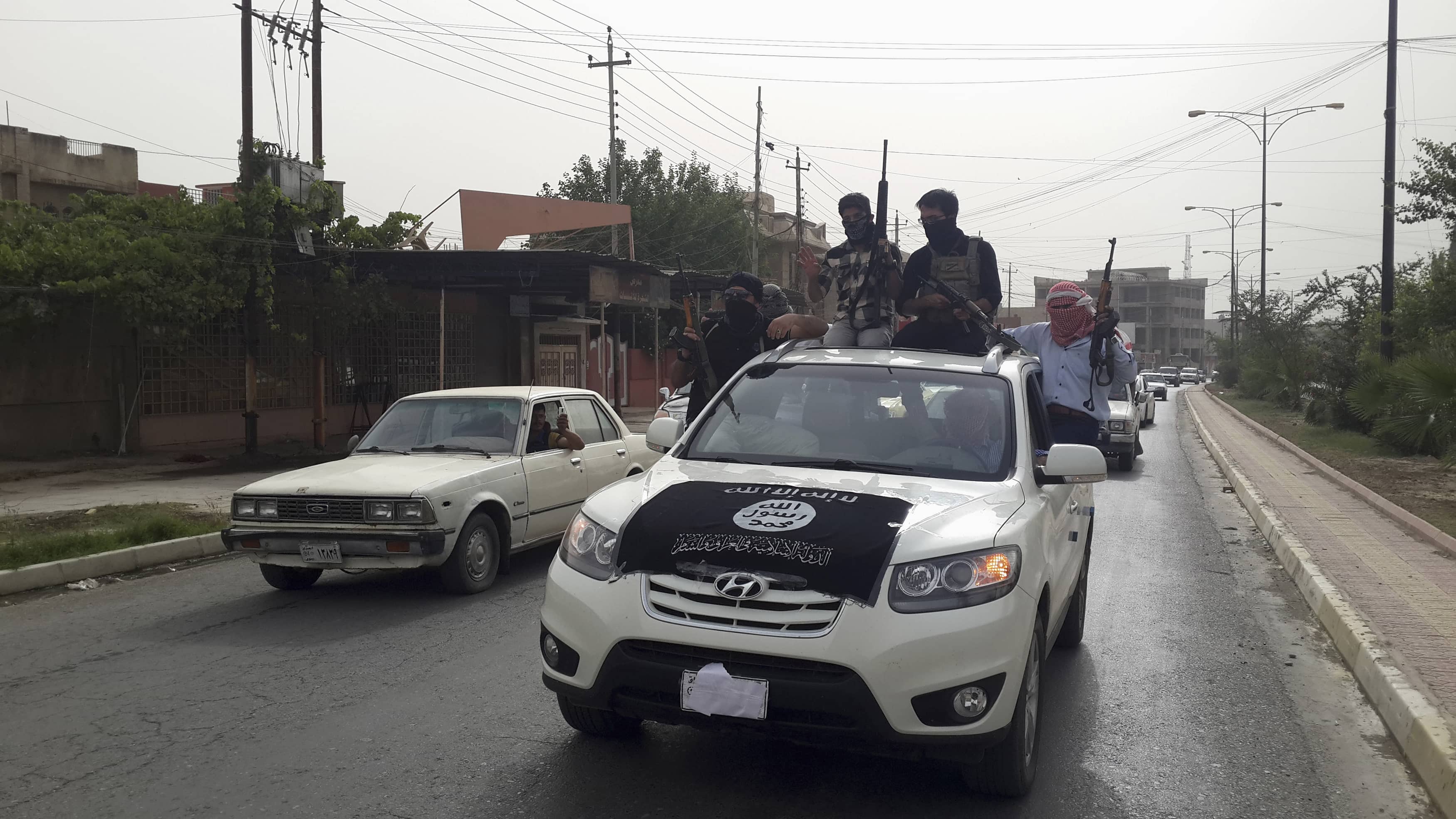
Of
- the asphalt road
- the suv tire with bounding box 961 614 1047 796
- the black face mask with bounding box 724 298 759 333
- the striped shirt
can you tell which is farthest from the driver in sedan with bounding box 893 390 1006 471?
the black face mask with bounding box 724 298 759 333

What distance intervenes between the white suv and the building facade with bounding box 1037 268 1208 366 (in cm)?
11563

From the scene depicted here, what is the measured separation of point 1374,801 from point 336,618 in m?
5.77

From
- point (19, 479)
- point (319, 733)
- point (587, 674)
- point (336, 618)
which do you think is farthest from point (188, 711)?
point (19, 479)

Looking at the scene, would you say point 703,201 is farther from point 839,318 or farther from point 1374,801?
point 1374,801

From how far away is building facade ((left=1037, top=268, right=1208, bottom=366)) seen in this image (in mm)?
121500

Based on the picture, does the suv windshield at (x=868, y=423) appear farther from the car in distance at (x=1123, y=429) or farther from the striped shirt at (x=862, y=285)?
the car in distance at (x=1123, y=429)

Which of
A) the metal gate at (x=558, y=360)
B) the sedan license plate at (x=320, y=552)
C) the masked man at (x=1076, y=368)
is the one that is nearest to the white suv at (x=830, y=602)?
the masked man at (x=1076, y=368)

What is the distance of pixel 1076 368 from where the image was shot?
7211 millimetres

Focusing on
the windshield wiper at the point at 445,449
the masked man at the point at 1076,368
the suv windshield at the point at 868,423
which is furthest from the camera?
the windshield wiper at the point at 445,449

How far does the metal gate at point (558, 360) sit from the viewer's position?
28.5 m

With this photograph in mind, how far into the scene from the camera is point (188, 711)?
5.06 meters

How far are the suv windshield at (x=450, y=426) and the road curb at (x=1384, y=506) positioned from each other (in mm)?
8246

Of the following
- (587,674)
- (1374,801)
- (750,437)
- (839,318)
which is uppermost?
(839,318)

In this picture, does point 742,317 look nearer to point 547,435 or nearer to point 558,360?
point 547,435
